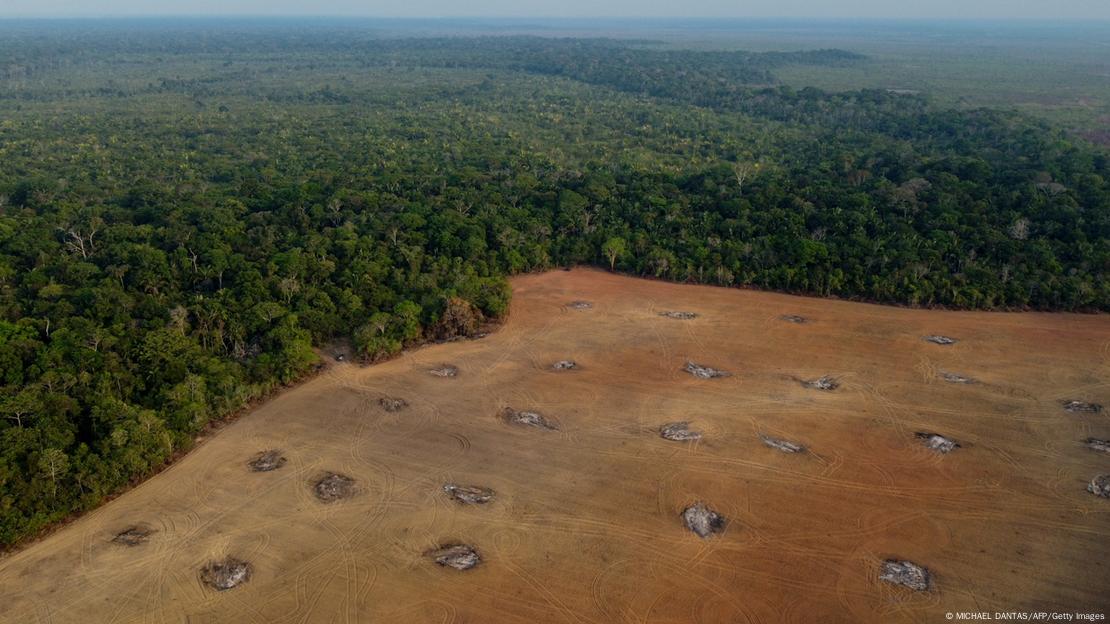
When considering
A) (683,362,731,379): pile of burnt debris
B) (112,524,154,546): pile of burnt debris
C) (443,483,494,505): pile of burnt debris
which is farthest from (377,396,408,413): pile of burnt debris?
(683,362,731,379): pile of burnt debris

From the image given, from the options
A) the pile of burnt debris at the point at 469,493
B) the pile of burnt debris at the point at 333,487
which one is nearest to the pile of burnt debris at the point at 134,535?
the pile of burnt debris at the point at 333,487

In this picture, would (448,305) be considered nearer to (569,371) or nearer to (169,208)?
(569,371)

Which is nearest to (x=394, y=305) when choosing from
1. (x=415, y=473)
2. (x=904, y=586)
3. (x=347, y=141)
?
(x=415, y=473)

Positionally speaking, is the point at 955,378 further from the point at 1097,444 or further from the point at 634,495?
the point at 634,495

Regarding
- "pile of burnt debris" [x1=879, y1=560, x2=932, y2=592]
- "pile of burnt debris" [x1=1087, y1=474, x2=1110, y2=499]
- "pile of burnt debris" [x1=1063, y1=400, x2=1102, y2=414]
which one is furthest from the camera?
"pile of burnt debris" [x1=1063, y1=400, x2=1102, y2=414]

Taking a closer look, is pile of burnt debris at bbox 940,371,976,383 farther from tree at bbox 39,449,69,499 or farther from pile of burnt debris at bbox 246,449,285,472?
tree at bbox 39,449,69,499

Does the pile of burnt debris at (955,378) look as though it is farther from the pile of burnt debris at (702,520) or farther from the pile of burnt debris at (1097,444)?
the pile of burnt debris at (702,520)
